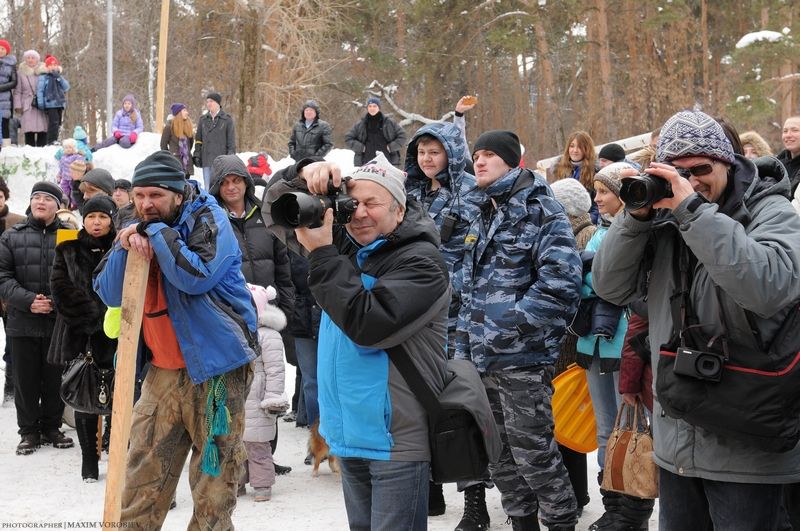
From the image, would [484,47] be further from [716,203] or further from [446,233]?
[716,203]

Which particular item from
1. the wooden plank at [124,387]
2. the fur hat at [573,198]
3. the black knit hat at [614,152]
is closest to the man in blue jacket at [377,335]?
the wooden plank at [124,387]

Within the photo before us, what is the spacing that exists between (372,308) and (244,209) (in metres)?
3.52

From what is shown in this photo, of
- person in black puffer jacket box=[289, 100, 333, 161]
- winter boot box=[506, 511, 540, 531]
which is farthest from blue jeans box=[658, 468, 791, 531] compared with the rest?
person in black puffer jacket box=[289, 100, 333, 161]

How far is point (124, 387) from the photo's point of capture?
387cm

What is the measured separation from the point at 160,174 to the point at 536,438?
2.13 meters

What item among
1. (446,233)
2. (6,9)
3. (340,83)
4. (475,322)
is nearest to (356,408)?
(475,322)

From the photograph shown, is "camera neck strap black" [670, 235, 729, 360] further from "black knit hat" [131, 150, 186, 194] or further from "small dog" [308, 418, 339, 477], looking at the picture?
"small dog" [308, 418, 339, 477]

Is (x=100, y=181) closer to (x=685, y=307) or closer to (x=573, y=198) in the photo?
(x=573, y=198)

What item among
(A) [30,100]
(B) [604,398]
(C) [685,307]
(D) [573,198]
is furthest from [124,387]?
(A) [30,100]

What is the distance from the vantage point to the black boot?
654 cm

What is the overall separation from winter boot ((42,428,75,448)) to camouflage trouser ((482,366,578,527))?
4.02 m

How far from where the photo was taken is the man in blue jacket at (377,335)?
122 inches

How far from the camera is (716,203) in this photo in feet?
9.93

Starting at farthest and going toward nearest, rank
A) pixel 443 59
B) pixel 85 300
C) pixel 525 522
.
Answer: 1. pixel 443 59
2. pixel 85 300
3. pixel 525 522
